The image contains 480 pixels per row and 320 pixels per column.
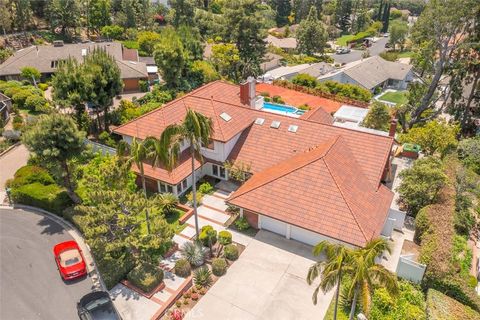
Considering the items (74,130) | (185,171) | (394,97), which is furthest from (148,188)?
(394,97)

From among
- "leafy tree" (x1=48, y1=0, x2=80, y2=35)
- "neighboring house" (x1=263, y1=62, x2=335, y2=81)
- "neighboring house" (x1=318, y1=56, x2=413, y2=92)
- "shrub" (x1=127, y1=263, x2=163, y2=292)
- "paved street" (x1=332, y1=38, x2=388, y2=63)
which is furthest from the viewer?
"paved street" (x1=332, y1=38, x2=388, y2=63)

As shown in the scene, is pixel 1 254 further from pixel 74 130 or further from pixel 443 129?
pixel 443 129

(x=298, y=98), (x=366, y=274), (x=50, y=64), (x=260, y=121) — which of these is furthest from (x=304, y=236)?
(x=50, y=64)

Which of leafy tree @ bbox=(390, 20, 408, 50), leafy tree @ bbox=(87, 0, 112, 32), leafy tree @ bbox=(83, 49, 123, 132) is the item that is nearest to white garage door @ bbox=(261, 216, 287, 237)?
leafy tree @ bbox=(83, 49, 123, 132)

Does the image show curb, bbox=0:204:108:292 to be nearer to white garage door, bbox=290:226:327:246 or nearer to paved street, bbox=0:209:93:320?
paved street, bbox=0:209:93:320

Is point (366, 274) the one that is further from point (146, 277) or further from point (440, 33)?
point (440, 33)

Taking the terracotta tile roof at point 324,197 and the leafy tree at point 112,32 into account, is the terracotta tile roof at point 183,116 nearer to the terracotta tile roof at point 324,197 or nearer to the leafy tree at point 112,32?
the terracotta tile roof at point 324,197
